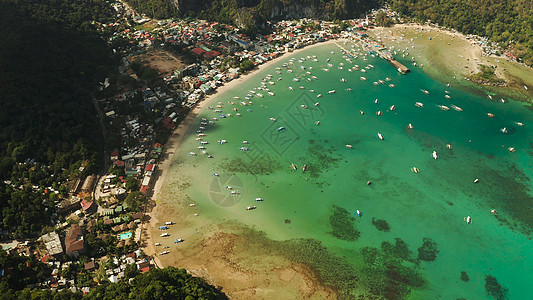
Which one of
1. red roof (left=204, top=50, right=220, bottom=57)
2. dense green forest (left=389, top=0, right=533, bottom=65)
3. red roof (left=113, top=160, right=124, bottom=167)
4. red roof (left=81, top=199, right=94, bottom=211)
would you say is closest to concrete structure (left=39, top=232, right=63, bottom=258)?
red roof (left=81, top=199, right=94, bottom=211)

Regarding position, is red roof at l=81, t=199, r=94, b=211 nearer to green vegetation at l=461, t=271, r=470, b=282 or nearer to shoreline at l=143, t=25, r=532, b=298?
shoreline at l=143, t=25, r=532, b=298

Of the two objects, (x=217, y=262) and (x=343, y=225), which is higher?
(x=217, y=262)

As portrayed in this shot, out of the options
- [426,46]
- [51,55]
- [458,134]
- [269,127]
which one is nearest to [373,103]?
[458,134]

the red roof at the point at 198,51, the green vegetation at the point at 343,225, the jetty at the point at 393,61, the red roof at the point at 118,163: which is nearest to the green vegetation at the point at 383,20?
the jetty at the point at 393,61

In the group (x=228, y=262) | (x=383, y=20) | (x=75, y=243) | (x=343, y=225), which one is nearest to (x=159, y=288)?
(x=228, y=262)

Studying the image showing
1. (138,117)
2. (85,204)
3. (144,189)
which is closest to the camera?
(85,204)

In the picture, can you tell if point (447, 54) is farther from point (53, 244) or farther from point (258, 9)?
point (53, 244)

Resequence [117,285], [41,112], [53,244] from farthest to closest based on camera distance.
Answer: [41,112] < [53,244] < [117,285]
